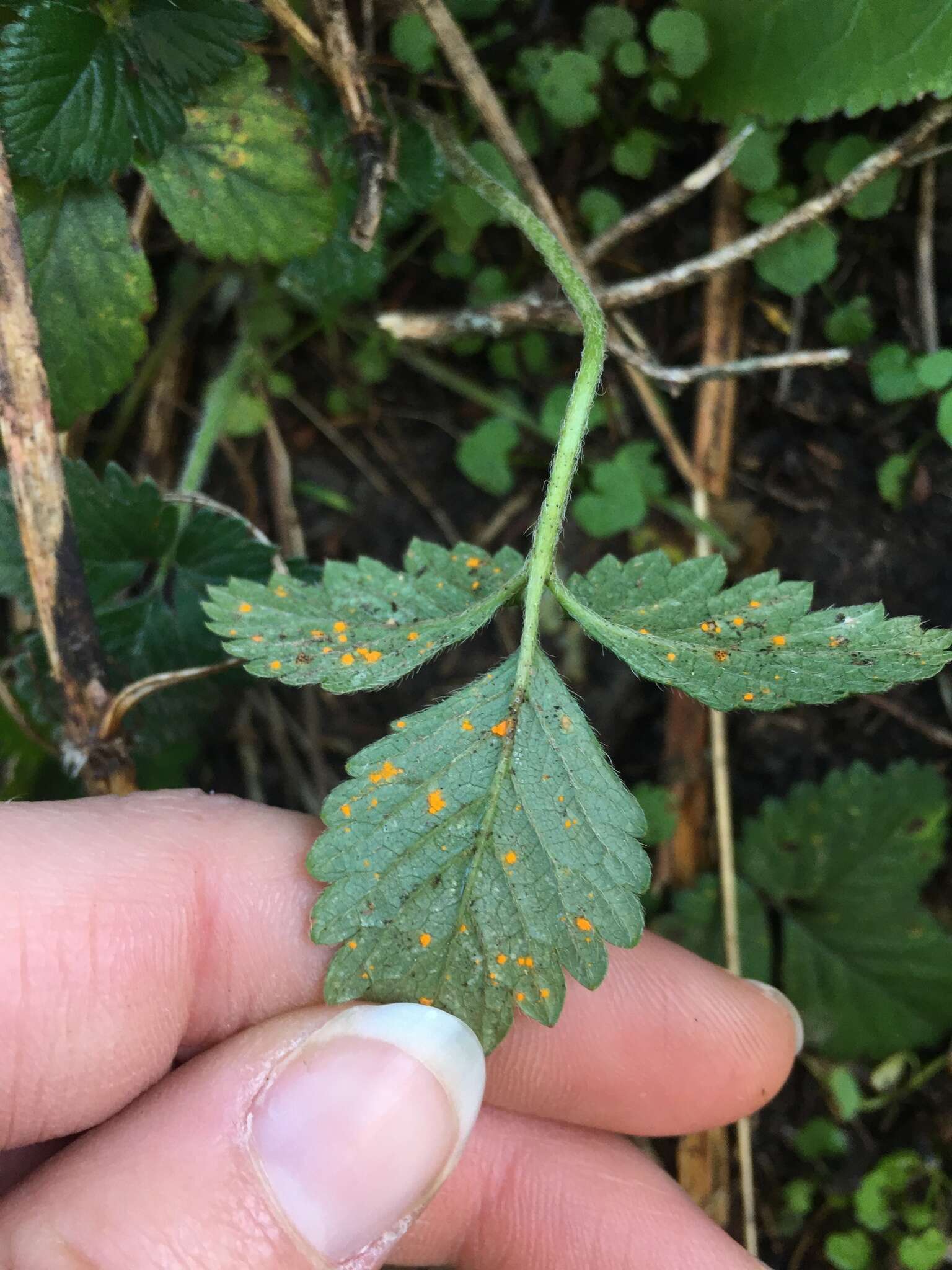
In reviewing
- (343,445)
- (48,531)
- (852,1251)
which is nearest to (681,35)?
(343,445)

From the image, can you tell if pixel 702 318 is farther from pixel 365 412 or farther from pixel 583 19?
pixel 365 412

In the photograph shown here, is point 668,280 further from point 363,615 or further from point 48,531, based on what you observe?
point 48,531

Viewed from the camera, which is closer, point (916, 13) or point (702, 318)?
point (916, 13)

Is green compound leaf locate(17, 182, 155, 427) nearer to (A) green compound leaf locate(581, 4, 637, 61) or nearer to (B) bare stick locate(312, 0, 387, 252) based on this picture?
(B) bare stick locate(312, 0, 387, 252)

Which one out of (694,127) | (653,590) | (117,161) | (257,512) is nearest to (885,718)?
(653,590)

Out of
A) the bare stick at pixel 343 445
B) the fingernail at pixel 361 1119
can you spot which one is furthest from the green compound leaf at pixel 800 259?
the fingernail at pixel 361 1119

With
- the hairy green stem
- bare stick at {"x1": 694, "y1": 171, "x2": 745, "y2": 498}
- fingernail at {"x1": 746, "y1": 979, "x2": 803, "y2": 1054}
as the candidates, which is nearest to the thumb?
the hairy green stem
